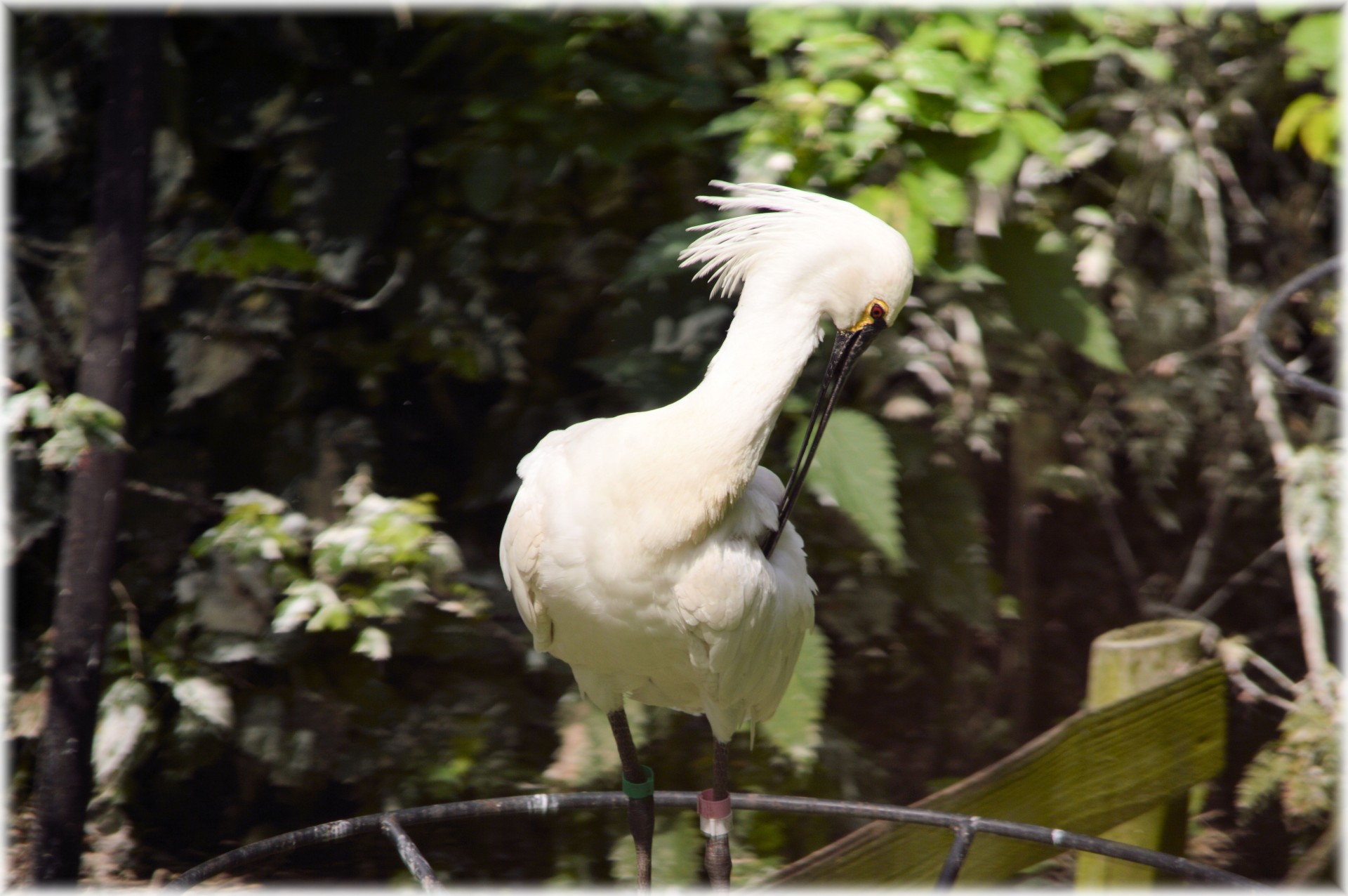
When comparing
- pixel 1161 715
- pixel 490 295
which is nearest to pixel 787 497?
pixel 1161 715

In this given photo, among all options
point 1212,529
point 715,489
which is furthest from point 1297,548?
point 715,489

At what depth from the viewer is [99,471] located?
7.38 ft

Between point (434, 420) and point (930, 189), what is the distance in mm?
1307

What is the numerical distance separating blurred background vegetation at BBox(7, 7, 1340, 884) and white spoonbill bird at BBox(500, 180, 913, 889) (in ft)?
2.42

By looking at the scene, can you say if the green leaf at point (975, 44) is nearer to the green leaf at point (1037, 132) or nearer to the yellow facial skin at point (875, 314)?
the green leaf at point (1037, 132)

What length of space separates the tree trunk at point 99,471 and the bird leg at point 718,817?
1.25m

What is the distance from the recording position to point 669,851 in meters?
2.40

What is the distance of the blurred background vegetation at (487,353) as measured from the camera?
2.31 metres

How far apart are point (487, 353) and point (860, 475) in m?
0.89

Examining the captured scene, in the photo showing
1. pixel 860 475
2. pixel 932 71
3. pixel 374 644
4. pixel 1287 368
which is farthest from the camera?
pixel 374 644

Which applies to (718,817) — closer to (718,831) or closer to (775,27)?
(718,831)

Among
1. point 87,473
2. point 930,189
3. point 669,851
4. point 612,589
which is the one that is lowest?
point 669,851

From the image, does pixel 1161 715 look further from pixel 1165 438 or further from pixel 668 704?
pixel 1165 438

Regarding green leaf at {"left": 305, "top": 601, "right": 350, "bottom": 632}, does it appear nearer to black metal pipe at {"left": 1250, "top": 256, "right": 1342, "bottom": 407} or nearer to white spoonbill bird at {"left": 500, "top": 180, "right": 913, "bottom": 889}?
white spoonbill bird at {"left": 500, "top": 180, "right": 913, "bottom": 889}
